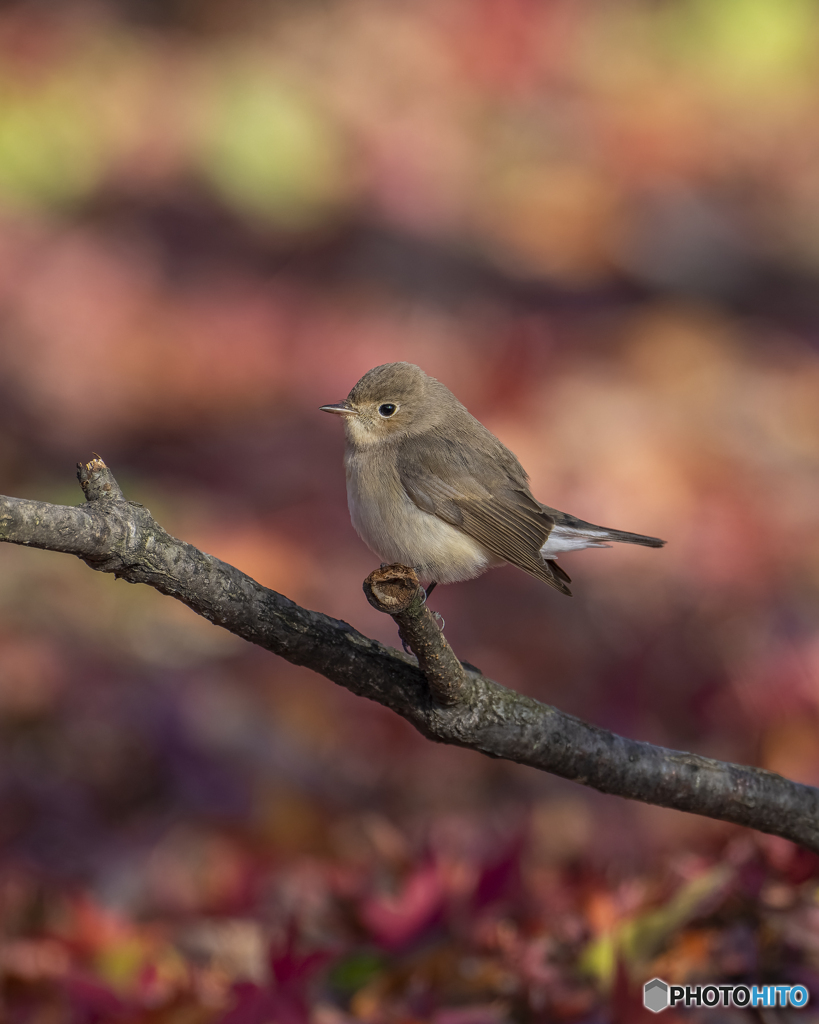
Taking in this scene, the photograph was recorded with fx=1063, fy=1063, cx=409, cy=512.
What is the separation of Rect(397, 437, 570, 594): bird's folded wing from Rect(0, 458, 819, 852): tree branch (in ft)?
2.67

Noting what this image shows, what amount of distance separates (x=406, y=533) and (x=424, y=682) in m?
0.80

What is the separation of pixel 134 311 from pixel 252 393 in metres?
1.15

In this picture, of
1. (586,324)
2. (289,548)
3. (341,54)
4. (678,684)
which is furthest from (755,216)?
(678,684)

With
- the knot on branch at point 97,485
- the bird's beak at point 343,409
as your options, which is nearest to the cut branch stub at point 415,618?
the knot on branch at point 97,485

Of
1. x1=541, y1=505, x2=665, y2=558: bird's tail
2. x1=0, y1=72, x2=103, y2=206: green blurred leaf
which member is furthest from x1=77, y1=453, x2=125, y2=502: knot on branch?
x1=0, y1=72, x2=103, y2=206: green blurred leaf

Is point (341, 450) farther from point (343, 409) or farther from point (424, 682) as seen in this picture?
point (424, 682)

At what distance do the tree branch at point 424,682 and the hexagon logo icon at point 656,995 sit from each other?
0.39 metres

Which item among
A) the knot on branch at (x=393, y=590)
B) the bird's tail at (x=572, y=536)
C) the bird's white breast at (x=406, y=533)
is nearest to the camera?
the knot on branch at (x=393, y=590)

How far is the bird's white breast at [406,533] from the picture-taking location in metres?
2.90

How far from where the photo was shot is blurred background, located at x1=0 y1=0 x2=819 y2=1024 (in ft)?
8.26

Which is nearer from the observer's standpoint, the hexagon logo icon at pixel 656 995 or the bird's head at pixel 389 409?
the hexagon logo icon at pixel 656 995

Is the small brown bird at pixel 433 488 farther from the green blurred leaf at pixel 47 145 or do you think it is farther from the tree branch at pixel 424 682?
the green blurred leaf at pixel 47 145

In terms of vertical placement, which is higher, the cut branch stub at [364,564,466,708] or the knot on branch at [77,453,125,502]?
the knot on branch at [77,453,125,502]

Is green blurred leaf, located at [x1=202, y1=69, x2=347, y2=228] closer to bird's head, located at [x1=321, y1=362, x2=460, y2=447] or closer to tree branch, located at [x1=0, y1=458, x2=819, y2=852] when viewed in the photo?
bird's head, located at [x1=321, y1=362, x2=460, y2=447]
